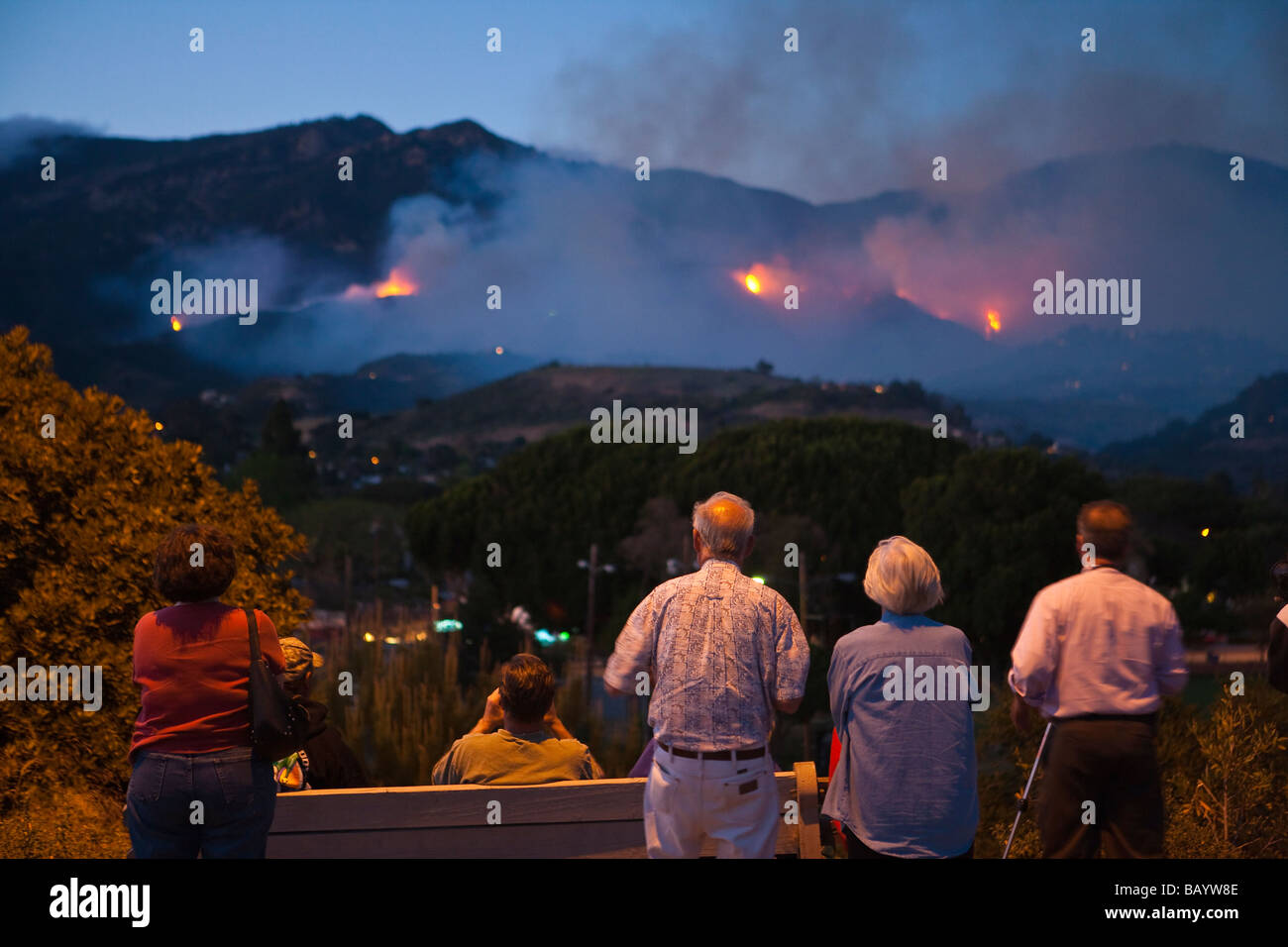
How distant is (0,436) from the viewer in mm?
6668

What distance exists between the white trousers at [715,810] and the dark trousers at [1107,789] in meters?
1.06

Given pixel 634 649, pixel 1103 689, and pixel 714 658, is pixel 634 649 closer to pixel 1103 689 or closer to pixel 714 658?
pixel 714 658

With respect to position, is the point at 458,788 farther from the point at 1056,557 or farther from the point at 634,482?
the point at 634,482

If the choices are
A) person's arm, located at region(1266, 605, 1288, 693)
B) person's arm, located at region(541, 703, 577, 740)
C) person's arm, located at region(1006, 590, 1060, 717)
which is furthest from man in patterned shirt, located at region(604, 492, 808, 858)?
person's arm, located at region(1266, 605, 1288, 693)

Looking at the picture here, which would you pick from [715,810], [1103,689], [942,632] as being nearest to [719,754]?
[715,810]

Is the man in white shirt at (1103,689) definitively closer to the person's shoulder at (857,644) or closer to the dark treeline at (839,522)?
the person's shoulder at (857,644)

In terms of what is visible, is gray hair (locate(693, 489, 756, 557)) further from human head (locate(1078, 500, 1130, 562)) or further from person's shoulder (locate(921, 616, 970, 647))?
human head (locate(1078, 500, 1130, 562))

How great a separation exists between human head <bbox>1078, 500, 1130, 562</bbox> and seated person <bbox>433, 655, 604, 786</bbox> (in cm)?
192

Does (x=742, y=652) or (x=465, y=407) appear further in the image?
(x=465, y=407)

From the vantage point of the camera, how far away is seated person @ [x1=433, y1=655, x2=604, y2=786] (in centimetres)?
412

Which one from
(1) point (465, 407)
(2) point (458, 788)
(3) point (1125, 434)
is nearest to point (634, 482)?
(2) point (458, 788)

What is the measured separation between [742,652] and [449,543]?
5206 cm
